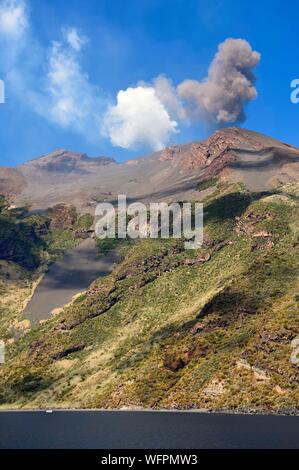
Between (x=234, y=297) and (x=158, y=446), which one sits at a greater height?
(x=234, y=297)

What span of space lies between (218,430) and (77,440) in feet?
80.1

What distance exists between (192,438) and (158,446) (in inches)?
392

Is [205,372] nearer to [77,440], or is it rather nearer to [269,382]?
[269,382]

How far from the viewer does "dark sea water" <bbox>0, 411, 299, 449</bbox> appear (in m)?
84.4

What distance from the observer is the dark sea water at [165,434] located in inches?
3324

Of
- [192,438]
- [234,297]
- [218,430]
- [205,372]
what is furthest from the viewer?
[234,297]

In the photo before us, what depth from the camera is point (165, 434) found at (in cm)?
9575

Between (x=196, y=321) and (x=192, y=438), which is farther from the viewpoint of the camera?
(x=196, y=321)
